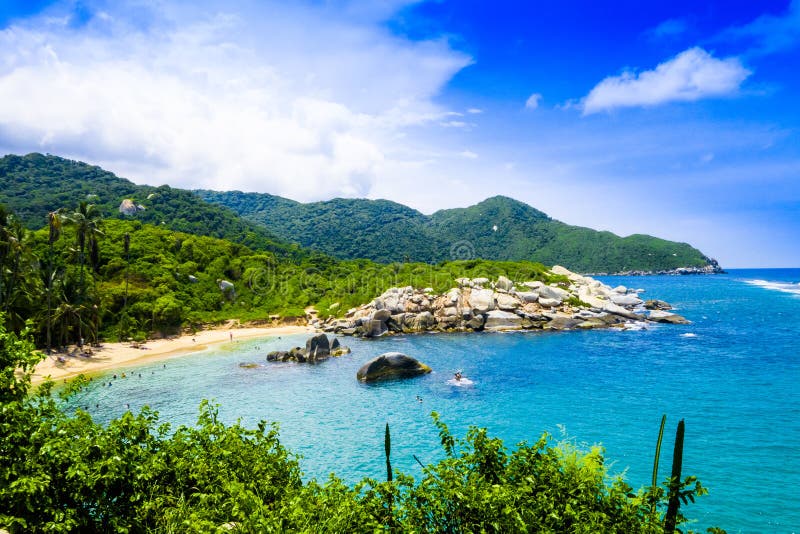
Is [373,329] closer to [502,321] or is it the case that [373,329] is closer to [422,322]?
[422,322]

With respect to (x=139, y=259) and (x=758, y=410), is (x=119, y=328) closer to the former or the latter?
(x=139, y=259)

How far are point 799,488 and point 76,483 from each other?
35.1 m

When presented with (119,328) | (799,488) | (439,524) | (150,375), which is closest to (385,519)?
(439,524)

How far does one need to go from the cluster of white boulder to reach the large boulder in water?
28.0 m

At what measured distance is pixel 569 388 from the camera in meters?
43.9

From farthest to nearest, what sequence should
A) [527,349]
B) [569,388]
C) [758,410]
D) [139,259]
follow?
[139,259] < [527,349] < [569,388] < [758,410]

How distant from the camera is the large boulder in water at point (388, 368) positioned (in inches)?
1892

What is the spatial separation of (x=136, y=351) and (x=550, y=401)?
201 feet

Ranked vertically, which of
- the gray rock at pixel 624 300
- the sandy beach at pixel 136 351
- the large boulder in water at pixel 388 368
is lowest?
the sandy beach at pixel 136 351

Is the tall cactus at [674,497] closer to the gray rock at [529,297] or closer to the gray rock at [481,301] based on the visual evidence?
the gray rock at [481,301]

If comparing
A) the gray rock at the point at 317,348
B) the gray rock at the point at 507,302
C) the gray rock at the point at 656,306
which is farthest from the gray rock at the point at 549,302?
the gray rock at the point at 317,348

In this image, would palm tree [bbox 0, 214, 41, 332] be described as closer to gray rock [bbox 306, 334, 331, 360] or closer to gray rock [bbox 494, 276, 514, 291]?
gray rock [bbox 306, 334, 331, 360]

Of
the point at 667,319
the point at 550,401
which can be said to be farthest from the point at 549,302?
the point at 550,401

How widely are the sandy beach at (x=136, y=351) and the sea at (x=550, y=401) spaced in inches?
177
